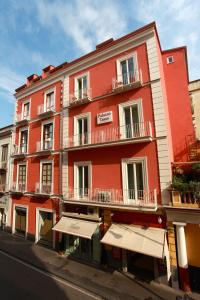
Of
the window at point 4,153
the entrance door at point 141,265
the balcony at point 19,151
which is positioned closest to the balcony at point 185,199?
the entrance door at point 141,265

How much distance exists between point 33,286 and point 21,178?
10282 mm

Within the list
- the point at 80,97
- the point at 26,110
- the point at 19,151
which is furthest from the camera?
the point at 26,110

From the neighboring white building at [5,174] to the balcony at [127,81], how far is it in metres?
12.9

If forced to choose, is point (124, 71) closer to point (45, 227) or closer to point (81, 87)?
point (81, 87)

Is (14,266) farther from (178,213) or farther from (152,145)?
(152,145)

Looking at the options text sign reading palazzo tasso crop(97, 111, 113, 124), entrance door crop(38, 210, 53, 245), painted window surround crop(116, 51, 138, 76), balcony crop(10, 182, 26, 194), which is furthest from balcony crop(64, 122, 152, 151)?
balcony crop(10, 182, 26, 194)

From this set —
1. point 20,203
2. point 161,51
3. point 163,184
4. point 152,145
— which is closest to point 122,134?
point 152,145

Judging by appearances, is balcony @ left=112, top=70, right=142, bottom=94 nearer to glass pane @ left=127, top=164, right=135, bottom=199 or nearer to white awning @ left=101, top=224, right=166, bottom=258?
glass pane @ left=127, top=164, right=135, bottom=199

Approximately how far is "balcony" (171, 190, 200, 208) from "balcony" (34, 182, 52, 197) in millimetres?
9276

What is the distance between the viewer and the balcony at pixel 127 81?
11.6 m

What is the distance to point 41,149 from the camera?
53.2 feet

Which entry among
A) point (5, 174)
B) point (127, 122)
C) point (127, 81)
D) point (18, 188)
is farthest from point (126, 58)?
point (5, 174)

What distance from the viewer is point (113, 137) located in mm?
12008

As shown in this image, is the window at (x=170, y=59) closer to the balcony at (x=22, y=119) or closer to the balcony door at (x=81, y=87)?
the balcony door at (x=81, y=87)
